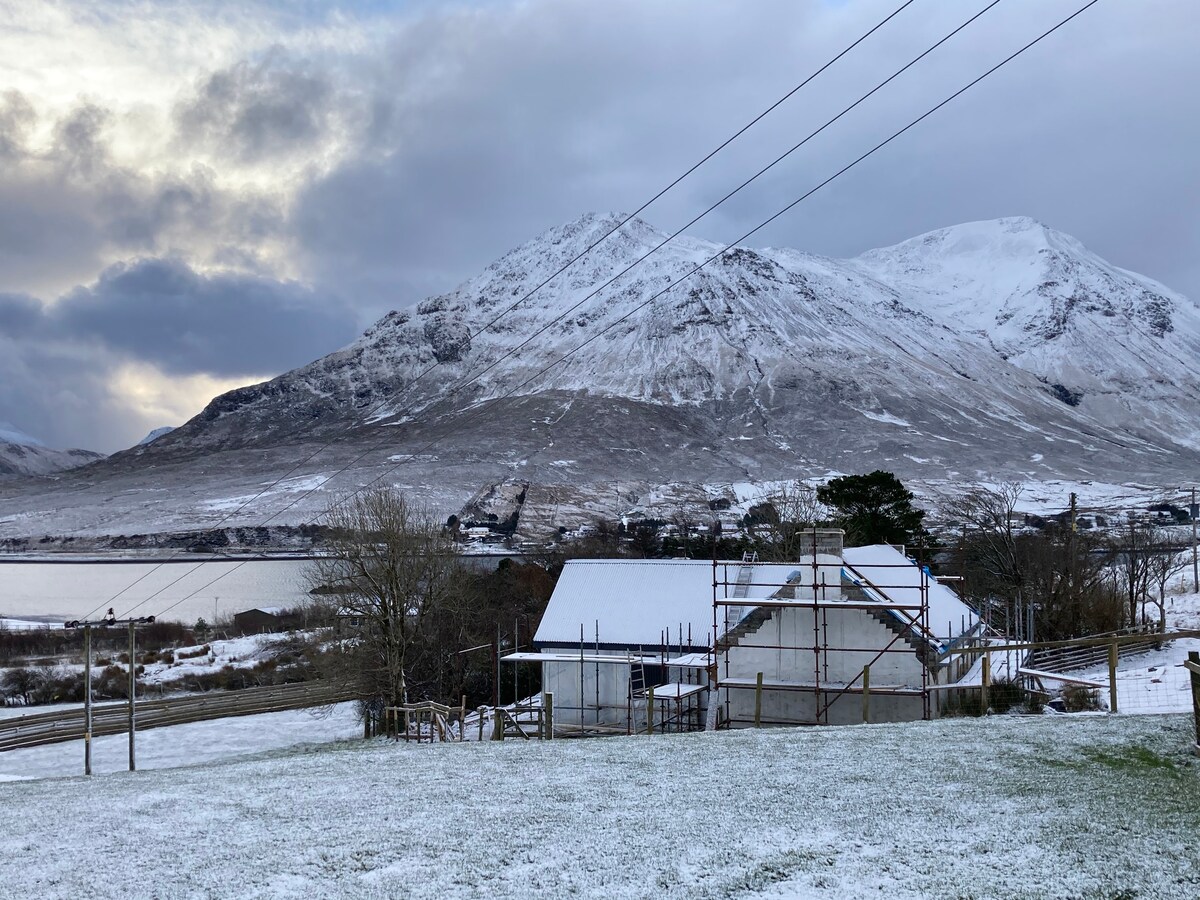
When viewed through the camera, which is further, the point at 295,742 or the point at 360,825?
the point at 295,742

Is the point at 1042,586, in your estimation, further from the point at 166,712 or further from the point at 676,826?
the point at 166,712

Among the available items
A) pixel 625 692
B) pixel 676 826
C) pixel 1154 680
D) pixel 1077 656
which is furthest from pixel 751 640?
pixel 676 826

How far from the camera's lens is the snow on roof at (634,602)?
3672cm

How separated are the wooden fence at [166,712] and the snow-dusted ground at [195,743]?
1.33 metres

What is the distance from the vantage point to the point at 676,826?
10734 mm

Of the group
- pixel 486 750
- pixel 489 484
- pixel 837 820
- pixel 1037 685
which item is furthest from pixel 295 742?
pixel 489 484

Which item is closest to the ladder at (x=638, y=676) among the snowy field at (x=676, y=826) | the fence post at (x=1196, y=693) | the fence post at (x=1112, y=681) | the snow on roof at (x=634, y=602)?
the snow on roof at (x=634, y=602)

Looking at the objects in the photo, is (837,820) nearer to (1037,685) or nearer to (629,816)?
(629,816)

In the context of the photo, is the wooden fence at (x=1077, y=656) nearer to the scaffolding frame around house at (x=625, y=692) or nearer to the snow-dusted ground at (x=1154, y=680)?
the snow-dusted ground at (x=1154, y=680)

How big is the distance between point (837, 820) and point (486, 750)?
29.8 ft

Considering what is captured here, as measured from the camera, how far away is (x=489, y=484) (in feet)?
628

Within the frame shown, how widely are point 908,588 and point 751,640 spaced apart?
4.81 meters

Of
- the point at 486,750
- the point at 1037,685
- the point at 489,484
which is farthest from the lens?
the point at 489,484

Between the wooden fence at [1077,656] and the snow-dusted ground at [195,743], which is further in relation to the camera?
the snow-dusted ground at [195,743]
